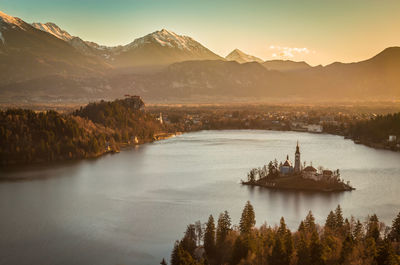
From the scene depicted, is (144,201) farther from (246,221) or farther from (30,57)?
(30,57)

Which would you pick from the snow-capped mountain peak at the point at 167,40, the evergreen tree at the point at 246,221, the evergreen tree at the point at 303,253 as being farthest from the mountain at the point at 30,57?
the evergreen tree at the point at 303,253

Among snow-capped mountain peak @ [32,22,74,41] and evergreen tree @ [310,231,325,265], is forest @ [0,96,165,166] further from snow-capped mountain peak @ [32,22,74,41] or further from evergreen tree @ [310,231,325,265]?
snow-capped mountain peak @ [32,22,74,41]

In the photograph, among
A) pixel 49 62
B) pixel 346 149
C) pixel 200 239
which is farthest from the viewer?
pixel 49 62

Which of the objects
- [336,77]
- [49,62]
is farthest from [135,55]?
[336,77]

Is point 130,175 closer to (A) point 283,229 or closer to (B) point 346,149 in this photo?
(A) point 283,229

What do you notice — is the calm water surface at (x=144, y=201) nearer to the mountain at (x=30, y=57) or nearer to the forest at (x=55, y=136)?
the forest at (x=55, y=136)

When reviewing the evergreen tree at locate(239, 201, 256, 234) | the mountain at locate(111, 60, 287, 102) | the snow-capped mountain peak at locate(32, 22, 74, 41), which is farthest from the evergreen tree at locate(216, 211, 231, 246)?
the snow-capped mountain peak at locate(32, 22, 74, 41)
